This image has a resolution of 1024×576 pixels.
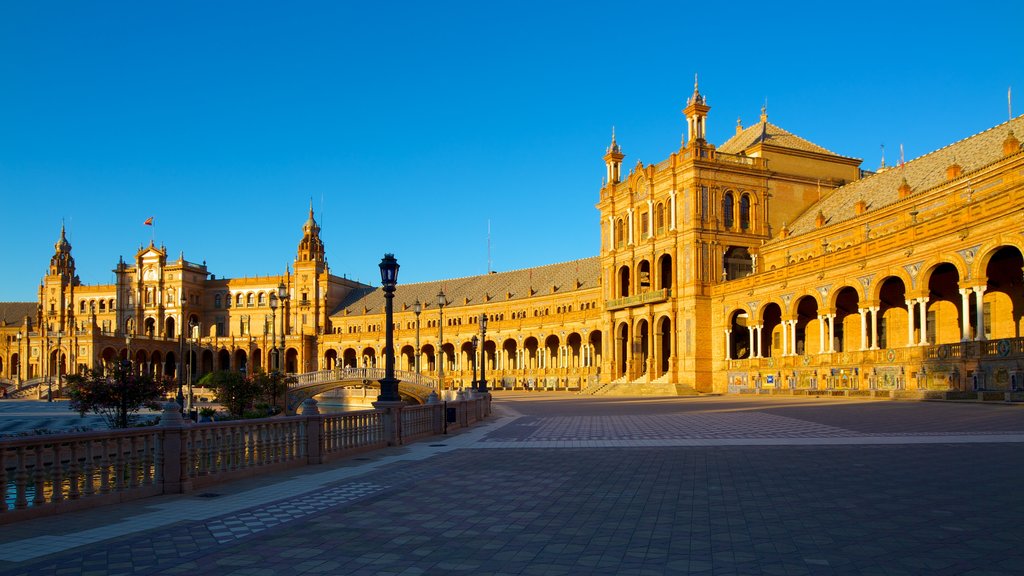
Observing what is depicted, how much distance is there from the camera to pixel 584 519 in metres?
9.33

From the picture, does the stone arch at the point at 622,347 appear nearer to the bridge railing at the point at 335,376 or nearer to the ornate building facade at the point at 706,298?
the ornate building facade at the point at 706,298

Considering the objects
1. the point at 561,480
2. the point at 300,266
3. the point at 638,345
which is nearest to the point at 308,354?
the point at 300,266

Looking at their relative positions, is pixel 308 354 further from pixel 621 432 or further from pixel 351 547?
pixel 351 547

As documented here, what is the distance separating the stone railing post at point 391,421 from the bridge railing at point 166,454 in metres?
0.18

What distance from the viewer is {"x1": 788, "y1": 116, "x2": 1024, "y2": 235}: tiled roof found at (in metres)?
46.2

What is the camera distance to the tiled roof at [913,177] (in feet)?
151

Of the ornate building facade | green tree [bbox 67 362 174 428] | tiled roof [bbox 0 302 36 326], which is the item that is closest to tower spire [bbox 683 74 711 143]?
the ornate building facade

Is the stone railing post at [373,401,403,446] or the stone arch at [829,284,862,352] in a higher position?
the stone arch at [829,284,862,352]

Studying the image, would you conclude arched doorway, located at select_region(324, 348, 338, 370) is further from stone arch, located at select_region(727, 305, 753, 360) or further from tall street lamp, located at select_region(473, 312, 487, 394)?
tall street lamp, located at select_region(473, 312, 487, 394)

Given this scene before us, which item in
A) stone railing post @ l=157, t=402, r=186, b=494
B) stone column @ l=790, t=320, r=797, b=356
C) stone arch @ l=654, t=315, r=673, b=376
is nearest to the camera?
stone railing post @ l=157, t=402, r=186, b=494

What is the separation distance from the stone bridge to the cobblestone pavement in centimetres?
4070

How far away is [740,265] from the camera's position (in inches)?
2527

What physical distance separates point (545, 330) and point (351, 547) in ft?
256

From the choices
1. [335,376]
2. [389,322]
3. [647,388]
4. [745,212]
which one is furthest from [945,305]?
[335,376]
